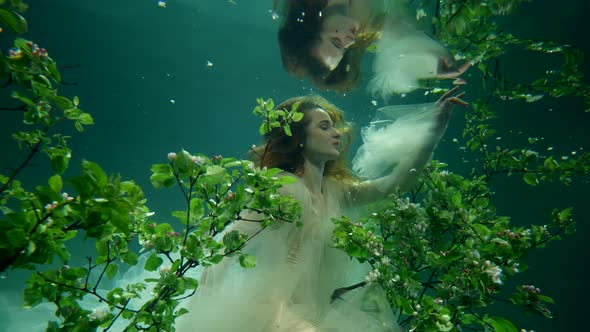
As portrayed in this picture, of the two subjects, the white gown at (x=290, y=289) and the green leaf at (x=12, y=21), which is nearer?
the green leaf at (x=12, y=21)

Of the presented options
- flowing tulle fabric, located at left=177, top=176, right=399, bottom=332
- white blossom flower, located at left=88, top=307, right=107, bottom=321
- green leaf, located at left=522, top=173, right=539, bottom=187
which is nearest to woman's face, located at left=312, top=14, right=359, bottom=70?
flowing tulle fabric, located at left=177, top=176, right=399, bottom=332

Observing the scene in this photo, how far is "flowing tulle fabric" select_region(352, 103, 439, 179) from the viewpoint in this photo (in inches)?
96.5

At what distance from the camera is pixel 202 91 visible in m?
14.0

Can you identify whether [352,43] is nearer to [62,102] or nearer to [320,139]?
[320,139]

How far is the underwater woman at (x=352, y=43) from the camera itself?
126 inches

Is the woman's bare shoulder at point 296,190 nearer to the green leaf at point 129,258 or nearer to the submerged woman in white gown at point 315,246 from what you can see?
the submerged woman in white gown at point 315,246

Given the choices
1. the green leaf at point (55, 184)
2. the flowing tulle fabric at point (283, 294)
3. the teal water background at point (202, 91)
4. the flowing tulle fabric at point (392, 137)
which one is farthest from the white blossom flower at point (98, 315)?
the teal water background at point (202, 91)

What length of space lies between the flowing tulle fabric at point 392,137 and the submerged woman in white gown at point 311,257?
0.04ft

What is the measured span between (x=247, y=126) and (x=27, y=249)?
16988 millimetres

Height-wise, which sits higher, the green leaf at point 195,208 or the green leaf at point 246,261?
the green leaf at point 195,208

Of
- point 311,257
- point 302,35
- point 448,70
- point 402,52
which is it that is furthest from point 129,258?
point 402,52

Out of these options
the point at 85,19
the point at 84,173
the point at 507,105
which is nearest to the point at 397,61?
the point at 84,173

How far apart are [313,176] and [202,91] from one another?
12922mm

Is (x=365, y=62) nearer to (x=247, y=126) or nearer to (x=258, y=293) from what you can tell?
(x=258, y=293)
